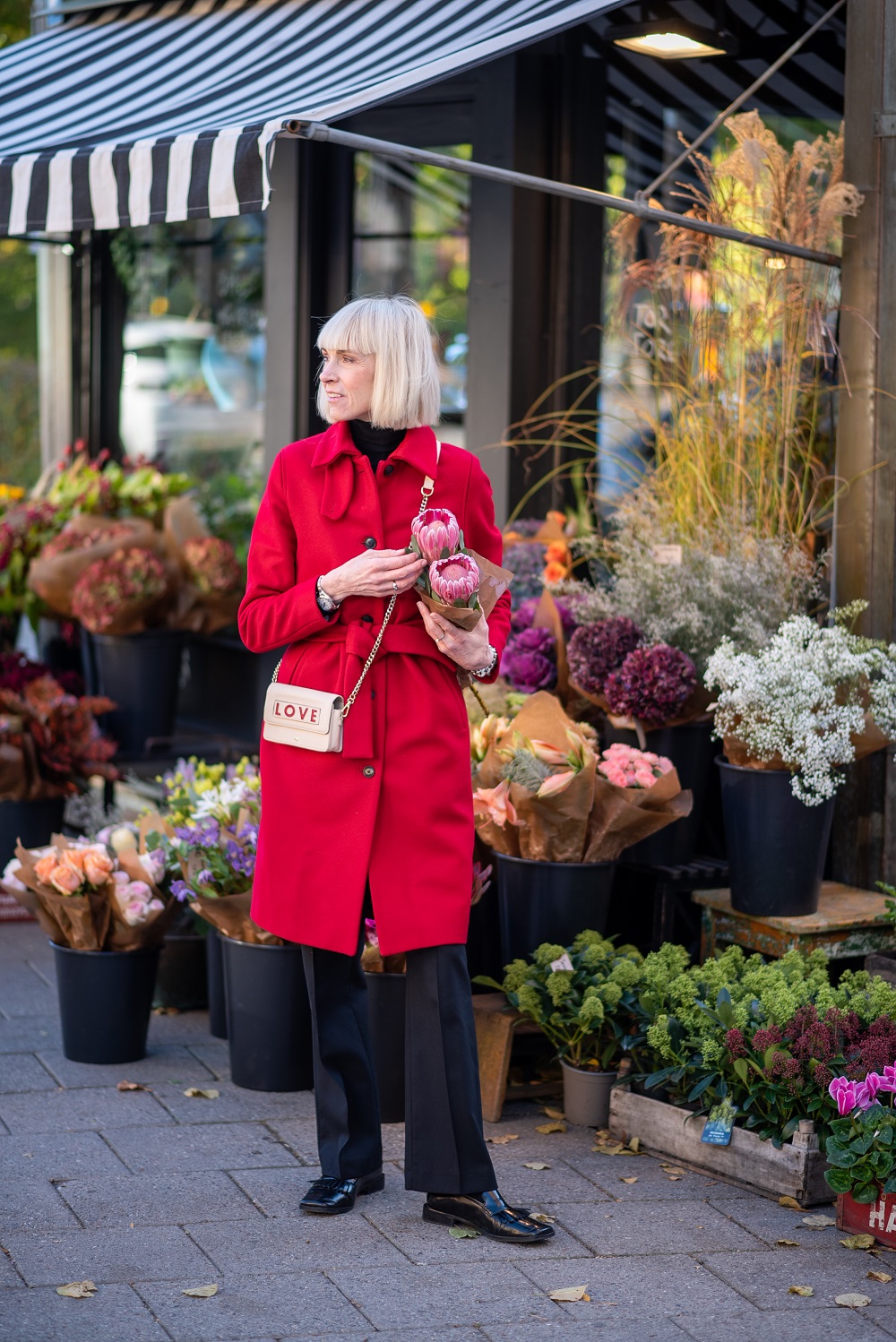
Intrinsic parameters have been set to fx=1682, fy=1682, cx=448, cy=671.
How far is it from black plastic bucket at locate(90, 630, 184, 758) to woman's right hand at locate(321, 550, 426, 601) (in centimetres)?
329

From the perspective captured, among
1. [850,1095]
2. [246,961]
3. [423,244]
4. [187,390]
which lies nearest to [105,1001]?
[246,961]

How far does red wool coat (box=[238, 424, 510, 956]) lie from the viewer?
133 inches

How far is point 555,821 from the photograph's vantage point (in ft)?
13.5

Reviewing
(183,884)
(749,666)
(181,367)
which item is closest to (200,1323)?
(183,884)

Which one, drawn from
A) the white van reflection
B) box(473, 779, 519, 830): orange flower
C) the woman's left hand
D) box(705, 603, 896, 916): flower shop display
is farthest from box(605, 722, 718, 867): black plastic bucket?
the white van reflection

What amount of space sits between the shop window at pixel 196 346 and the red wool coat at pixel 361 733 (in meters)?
3.90

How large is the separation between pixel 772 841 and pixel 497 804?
0.70 meters

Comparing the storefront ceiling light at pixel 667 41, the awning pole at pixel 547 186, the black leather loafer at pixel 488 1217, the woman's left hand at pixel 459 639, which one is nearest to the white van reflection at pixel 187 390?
the storefront ceiling light at pixel 667 41

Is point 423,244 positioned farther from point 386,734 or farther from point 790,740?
point 386,734

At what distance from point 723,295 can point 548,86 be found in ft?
5.15

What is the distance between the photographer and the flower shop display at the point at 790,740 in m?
4.13

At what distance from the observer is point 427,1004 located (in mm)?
3393

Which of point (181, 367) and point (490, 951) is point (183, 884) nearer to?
point (490, 951)

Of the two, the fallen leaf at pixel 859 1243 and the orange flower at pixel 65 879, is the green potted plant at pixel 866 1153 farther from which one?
the orange flower at pixel 65 879
